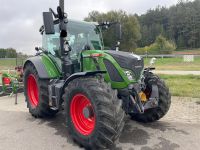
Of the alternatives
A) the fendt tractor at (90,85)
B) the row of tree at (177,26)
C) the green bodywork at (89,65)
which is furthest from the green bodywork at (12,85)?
the row of tree at (177,26)

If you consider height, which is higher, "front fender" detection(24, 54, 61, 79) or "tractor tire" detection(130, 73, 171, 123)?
"front fender" detection(24, 54, 61, 79)

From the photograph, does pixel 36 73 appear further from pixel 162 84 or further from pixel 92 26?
pixel 162 84

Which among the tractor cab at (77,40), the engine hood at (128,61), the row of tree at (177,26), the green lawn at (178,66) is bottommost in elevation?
the green lawn at (178,66)

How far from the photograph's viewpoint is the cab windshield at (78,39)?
5586 mm

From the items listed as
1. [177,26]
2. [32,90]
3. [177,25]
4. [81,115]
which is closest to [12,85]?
[32,90]

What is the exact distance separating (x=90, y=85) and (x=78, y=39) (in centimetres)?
176

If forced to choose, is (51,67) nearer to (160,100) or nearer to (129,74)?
(129,74)

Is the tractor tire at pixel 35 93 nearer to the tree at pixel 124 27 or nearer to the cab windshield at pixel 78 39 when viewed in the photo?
the cab windshield at pixel 78 39

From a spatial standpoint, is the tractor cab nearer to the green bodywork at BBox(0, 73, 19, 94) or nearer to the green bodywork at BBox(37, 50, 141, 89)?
the green bodywork at BBox(37, 50, 141, 89)

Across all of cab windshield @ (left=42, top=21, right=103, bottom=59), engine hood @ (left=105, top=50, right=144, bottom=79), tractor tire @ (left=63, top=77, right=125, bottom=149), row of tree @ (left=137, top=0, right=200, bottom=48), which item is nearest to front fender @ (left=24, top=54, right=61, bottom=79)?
cab windshield @ (left=42, top=21, right=103, bottom=59)

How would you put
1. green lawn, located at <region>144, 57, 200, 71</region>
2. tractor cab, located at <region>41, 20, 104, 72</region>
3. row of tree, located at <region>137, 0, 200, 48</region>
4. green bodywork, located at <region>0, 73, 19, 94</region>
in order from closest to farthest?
tractor cab, located at <region>41, 20, 104, 72</region>
green bodywork, located at <region>0, 73, 19, 94</region>
green lawn, located at <region>144, 57, 200, 71</region>
row of tree, located at <region>137, 0, 200, 48</region>

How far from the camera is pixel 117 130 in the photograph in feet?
12.9

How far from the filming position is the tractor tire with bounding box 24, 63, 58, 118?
19.1 ft

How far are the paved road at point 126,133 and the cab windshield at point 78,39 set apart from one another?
5.32 ft
